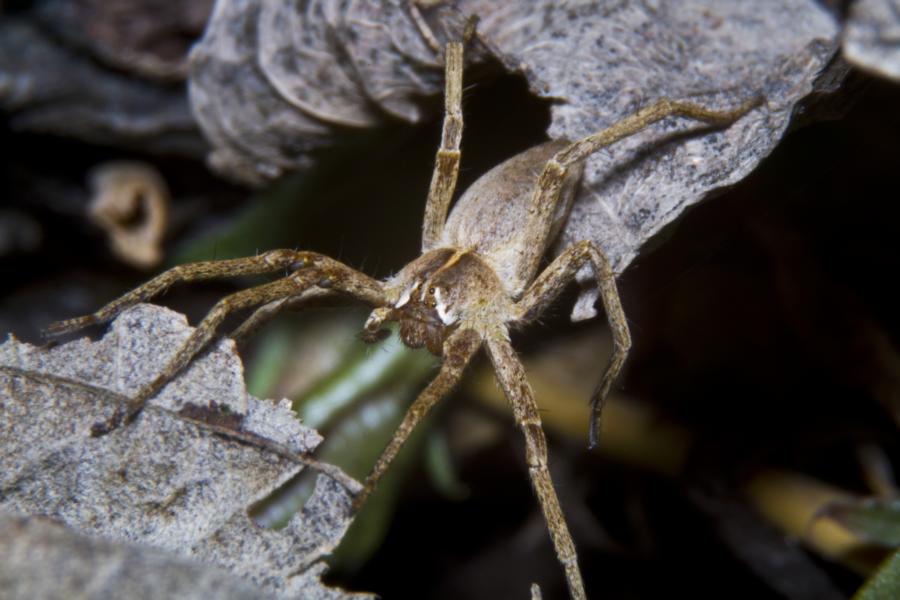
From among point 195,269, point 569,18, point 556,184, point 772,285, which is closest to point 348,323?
point 195,269

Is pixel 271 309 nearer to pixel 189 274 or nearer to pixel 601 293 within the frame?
pixel 189 274

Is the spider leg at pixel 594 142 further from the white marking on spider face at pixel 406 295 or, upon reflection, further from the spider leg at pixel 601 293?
the white marking on spider face at pixel 406 295

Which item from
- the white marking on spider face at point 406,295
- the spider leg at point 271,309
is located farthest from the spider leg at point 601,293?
the spider leg at point 271,309

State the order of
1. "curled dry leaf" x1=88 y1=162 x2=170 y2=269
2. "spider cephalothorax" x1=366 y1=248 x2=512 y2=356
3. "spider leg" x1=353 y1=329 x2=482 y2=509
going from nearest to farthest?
"spider leg" x1=353 y1=329 x2=482 y2=509
"spider cephalothorax" x1=366 y1=248 x2=512 y2=356
"curled dry leaf" x1=88 y1=162 x2=170 y2=269

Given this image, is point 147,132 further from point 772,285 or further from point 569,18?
point 772,285

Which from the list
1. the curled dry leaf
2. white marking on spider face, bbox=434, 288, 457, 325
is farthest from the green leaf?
the curled dry leaf

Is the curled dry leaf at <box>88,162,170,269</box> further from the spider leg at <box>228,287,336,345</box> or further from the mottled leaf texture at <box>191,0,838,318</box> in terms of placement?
the spider leg at <box>228,287,336,345</box>
